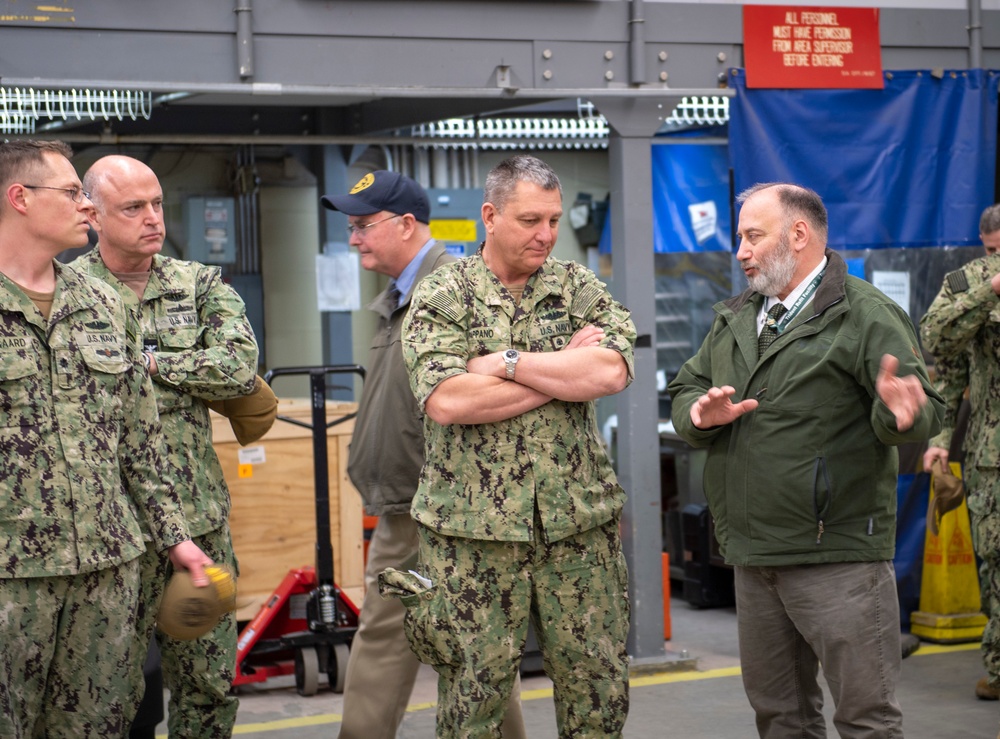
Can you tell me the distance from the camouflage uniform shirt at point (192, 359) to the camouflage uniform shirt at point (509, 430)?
0.60 meters

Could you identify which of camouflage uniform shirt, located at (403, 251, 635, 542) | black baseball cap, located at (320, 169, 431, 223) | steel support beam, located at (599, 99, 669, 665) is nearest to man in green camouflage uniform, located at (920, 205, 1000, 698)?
steel support beam, located at (599, 99, 669, 665)

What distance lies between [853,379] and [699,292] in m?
5.39

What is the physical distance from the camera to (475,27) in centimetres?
554

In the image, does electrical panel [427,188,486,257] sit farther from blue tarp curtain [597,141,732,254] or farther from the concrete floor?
the concrete floor

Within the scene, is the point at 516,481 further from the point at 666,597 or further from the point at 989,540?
the point at 666,597

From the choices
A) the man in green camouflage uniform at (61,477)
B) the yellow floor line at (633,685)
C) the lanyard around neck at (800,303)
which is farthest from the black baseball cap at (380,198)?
the yellow floor line at (633,685)

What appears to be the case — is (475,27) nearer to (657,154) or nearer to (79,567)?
(657,154)

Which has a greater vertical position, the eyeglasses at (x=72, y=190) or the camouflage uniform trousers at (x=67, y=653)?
the eyeglasses at (x=72, y=190)

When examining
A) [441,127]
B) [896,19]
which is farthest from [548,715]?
[441,127]

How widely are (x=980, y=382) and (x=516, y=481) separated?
2.74 metres

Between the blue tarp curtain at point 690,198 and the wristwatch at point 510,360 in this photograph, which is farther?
the blue tarp curtain at point 690,198

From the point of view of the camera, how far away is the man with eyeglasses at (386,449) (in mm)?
4312

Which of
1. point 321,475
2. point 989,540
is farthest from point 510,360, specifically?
point 989,540

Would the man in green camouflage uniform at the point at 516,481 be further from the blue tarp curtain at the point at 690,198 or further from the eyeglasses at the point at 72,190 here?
the blue tarp curtain at the point at 690,198
